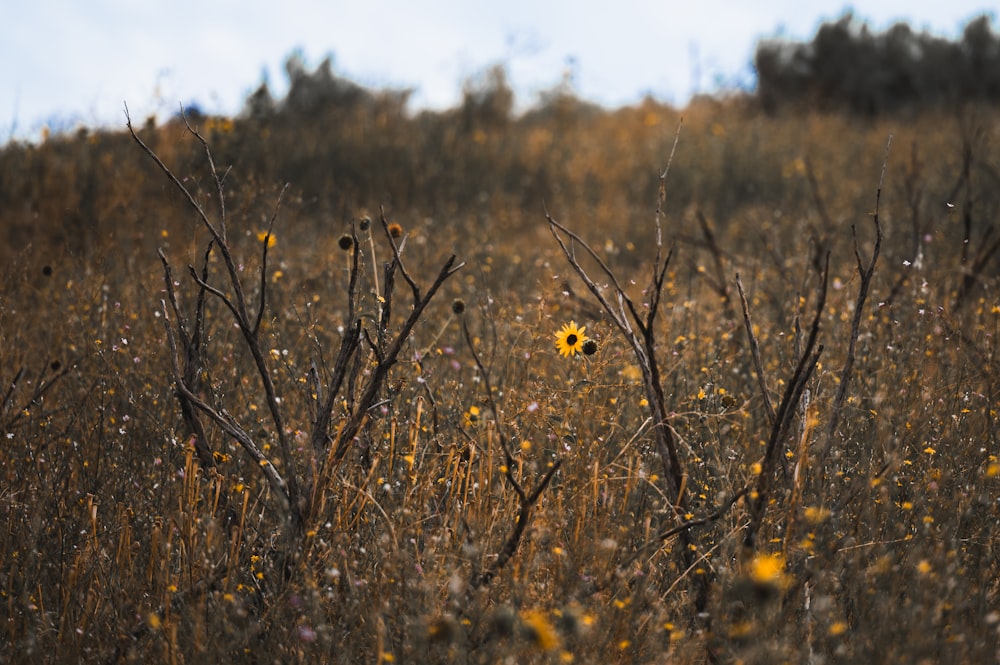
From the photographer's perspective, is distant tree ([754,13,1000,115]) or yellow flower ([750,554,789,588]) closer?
yellow flower ([750,554,789,588])

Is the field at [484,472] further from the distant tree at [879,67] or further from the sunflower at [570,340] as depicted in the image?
the distant tree at [879,67]

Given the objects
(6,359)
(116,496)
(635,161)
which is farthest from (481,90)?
(116,496)

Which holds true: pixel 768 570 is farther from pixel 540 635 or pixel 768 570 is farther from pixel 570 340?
pixel 570 340

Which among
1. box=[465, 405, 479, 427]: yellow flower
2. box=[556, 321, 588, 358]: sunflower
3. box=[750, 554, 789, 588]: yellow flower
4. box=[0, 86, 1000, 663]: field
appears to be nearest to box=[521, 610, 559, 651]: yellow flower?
box=[0, 86, 1000, 663]: field

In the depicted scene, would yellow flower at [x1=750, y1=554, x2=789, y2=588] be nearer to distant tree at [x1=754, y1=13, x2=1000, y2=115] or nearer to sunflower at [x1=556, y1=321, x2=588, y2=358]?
sunflower at [x1=556, y1=321, x2=588, y2=358]

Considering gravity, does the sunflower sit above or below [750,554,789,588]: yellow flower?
above

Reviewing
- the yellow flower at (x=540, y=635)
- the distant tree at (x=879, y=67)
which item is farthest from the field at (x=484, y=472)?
the distant tree at (x=879, y=67)

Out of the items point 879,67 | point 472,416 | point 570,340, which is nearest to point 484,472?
point 472,416

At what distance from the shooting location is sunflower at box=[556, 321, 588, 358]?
2619 mm

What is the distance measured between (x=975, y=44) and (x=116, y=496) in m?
17.8

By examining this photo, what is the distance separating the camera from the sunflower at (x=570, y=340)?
8.59 ft

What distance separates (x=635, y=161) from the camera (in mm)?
9031

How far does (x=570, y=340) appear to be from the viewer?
266cm

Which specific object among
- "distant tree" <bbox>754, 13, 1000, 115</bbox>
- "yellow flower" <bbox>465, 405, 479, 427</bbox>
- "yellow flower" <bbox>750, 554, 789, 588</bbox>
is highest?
"distant tree" <bbox>754, 13, 1000, 115</bbox>
